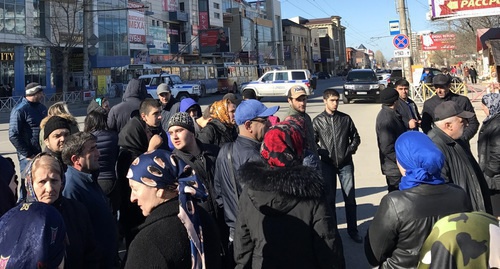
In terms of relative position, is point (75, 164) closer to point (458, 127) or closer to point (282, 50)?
point (458, 127)

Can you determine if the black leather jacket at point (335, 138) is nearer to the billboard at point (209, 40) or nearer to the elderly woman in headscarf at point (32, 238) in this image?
the elderly woman in headscarf at point (32, 238)

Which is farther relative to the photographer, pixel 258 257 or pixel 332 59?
pixel 332 59

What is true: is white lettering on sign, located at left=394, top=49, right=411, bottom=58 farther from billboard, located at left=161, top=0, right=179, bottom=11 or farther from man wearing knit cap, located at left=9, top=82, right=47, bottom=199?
billboard, located at left=161, top=0, right=179, bottom=11

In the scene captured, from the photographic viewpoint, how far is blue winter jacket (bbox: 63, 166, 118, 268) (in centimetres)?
297

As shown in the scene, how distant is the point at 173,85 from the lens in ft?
102

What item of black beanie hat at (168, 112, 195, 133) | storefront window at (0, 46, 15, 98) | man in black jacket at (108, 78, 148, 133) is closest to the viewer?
black beanie hat at (168, 112, 195, 133)

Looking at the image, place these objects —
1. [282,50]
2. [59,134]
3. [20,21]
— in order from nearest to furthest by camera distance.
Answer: [59,134] → [20,21] → [282,50]

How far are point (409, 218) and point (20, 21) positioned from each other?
124 ft

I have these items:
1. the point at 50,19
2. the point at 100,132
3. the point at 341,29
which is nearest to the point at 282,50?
the point at 341,29

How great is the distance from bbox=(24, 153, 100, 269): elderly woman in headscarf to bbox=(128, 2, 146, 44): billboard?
4636 centimetres

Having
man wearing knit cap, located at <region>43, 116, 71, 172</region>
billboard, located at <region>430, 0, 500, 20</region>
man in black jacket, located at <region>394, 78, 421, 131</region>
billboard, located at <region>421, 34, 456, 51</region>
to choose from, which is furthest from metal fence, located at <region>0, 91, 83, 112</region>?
billboard, located at <region>421, 34, 456, 51</region>

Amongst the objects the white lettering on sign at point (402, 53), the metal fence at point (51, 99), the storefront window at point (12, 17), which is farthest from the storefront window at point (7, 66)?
the white lettering on sign at point (402, 53)

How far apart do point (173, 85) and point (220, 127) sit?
2681 centimetres

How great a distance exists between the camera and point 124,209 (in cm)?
441
